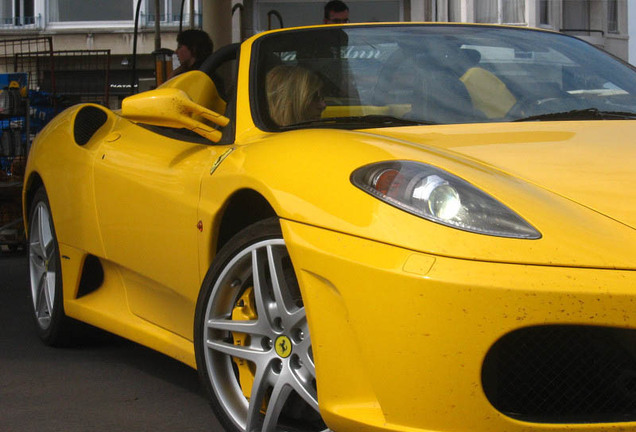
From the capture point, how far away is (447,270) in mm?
2479

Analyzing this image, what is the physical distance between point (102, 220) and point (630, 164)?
2104 millimetres

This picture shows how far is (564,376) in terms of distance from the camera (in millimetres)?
2559

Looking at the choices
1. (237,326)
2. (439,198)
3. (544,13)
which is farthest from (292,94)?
(544,13)

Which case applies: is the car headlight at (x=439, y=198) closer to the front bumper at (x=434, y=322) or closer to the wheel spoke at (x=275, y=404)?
the front bumper at (x=434, y=322)

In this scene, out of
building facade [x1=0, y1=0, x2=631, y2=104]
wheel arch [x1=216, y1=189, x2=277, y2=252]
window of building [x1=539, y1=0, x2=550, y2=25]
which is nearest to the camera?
wheel arch [x1=216, y1=189, x2=277, y2=252]

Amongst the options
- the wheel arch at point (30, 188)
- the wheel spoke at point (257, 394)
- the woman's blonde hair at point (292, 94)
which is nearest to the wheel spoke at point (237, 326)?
the wheel spoke at point (257, 394)

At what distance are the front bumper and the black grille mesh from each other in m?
0.02

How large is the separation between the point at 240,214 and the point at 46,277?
1.87m

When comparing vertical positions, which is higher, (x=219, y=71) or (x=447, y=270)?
(x=219, y=71)

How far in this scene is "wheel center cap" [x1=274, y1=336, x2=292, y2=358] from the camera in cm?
295

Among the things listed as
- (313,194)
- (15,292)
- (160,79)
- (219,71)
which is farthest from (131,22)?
(313,194)

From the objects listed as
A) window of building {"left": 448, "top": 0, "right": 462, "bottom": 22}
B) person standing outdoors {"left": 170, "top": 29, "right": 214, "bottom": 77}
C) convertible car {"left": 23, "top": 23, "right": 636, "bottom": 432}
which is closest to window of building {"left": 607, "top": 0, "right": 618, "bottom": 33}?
window of building {"left": 448, "top": 0, "right": 462, "bottom": 22}

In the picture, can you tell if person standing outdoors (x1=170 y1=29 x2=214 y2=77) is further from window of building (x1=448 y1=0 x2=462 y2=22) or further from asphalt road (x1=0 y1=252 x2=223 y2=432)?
window of building (x1=448 y1=0 x2=462 y2=22)

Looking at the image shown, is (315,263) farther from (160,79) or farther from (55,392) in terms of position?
(160,79)
